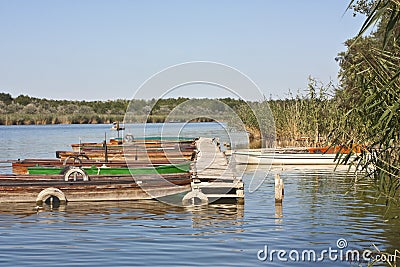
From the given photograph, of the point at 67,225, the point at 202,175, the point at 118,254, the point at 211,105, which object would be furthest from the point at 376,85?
the point at 211,105

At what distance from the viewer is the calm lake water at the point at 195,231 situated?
10836 millimetres

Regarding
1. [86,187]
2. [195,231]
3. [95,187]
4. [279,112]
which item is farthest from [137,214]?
[279,112]

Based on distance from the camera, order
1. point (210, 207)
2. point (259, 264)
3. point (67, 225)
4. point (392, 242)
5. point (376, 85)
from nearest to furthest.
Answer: point (376, 85)
point (259, 264)
point (392, 242)
point (67, 225)
point (210, 207)

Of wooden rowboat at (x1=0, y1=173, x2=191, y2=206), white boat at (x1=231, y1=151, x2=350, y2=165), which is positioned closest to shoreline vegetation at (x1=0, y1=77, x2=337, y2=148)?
white boat at (x1=231, y1=151, x2=350, y2=165)

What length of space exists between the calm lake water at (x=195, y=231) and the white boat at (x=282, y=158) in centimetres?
758

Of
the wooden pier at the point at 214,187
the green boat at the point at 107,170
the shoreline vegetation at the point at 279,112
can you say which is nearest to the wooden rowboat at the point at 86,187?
the wooden pier at the point at 214,187

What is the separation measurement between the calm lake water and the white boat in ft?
24.9

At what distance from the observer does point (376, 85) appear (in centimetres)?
791

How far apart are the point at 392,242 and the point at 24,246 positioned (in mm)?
6455

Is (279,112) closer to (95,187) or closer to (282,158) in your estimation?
(282,158)

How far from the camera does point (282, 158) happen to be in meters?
26.1

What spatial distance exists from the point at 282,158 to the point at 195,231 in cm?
1360

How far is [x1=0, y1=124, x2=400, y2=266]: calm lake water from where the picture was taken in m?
10.8

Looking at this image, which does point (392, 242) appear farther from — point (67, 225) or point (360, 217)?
point (67, 225)
